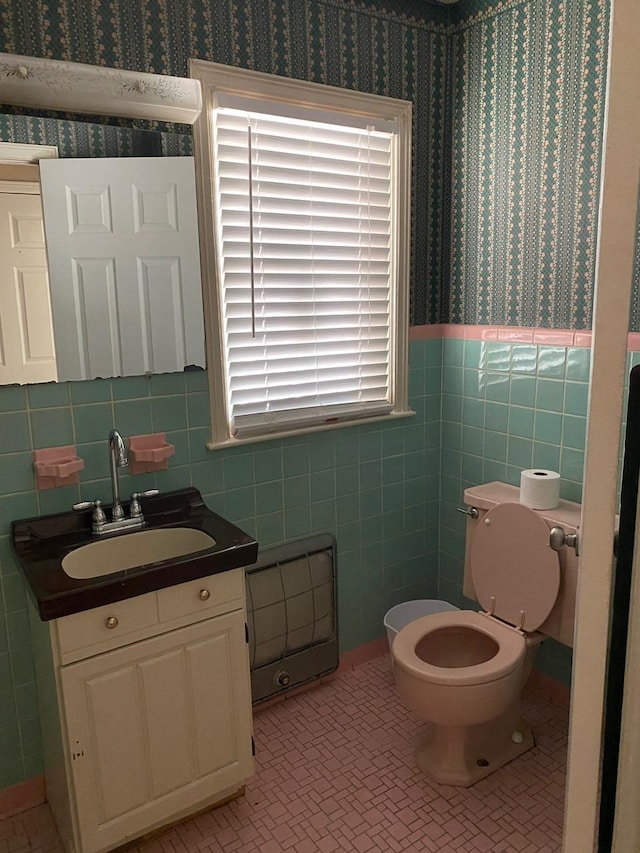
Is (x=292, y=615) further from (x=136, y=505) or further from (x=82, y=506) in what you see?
(x=82, y=506)

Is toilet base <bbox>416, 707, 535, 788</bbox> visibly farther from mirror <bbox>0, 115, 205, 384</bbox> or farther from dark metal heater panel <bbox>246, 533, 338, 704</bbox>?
mirror <bbox>0, 115, 205, 384</bbox>

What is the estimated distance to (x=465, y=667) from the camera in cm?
228

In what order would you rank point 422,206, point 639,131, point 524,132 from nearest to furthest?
point 639,131 → point 524,132 → point 422,206

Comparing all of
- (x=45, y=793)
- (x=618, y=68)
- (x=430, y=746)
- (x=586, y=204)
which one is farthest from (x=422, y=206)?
(x=45, y=793)

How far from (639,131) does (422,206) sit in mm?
2281

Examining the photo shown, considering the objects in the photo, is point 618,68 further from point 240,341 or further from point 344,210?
point 344,210

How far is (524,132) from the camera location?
7.94 feet

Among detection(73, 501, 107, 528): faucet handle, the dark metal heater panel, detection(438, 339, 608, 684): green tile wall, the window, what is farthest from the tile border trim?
detection(73, 501, 107, 528): faucet handle

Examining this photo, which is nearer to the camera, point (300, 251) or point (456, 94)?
point (300, 251)

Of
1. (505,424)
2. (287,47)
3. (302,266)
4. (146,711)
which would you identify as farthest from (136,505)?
(287,47)

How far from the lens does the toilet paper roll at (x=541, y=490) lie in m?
2.32

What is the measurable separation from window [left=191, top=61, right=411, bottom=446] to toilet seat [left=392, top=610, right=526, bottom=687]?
0.86 m

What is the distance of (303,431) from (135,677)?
3.59 feet

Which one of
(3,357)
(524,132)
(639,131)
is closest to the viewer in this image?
(639,131)
